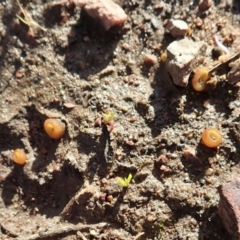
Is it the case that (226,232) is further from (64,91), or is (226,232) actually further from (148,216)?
(64,91)

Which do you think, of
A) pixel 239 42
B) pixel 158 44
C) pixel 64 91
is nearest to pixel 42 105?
pixel 64 91

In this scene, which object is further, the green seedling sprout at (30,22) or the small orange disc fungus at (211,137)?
the green seedling sprout at (30,22)

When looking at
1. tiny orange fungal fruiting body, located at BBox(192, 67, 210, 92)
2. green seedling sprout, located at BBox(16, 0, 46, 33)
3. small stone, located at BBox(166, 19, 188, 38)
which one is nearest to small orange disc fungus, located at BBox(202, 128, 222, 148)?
tiny orange fungal fruiting body, located at BBox(192, 67, 210, 92)

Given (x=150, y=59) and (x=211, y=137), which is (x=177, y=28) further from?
(x=211, y=137)

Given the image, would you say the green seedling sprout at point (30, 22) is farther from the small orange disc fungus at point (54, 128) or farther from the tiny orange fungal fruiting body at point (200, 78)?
the tiny orange fungal fruiting body at point (200, 78)

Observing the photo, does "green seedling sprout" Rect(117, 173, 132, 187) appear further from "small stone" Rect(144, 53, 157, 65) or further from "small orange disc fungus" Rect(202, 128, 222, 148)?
"small stone" Rect(144, 53, 157, 65)

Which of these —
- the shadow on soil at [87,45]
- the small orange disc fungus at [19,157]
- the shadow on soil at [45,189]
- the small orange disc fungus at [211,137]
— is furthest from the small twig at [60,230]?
the shadow on soil at [87,45]
